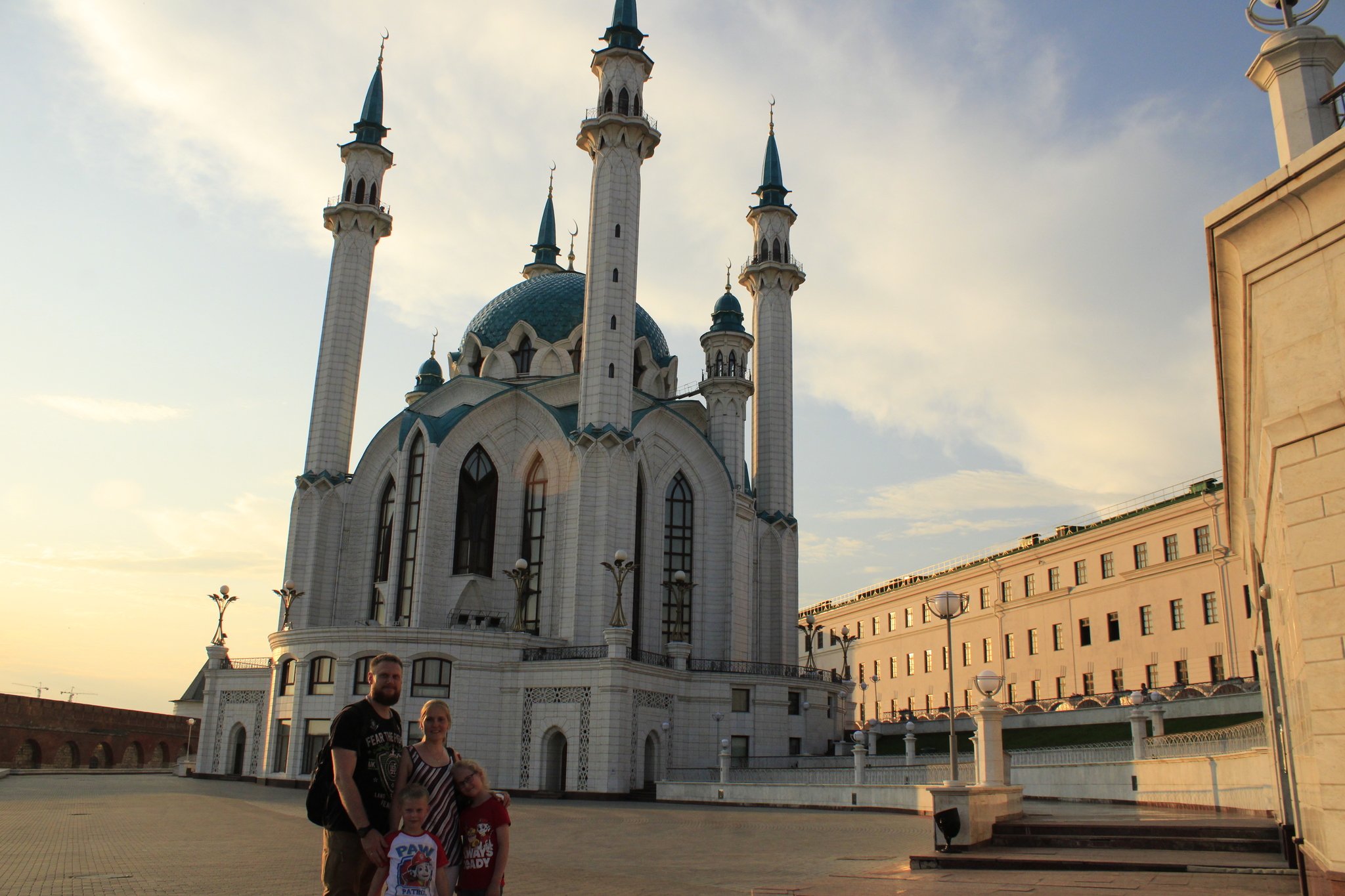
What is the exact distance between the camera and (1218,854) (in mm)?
12867

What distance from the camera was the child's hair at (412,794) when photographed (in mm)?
5883

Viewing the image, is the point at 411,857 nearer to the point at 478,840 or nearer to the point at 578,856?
the point at 478,840

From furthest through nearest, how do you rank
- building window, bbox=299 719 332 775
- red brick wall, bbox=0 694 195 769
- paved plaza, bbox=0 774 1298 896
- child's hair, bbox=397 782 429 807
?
1. red brick wall, bbox=0 694 195 769
2. building window, bbox=299 719 332 775
3. paved plaza, bbox=0 774 1298 896
4. child's hair, bbox=397 782 429 807

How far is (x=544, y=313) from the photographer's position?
52.2 metres

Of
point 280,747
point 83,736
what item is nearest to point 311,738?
point 280,747

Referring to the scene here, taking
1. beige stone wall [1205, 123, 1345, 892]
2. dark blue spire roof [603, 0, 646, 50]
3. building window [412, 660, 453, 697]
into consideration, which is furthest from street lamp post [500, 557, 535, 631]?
beige stone wall [1205, 123, 1345, 892]

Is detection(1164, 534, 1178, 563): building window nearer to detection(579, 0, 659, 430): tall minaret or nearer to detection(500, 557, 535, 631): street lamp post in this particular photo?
Answer: detection(579, 0, 659, 430): tall minaret

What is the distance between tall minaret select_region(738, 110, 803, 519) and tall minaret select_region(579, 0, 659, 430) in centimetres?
982

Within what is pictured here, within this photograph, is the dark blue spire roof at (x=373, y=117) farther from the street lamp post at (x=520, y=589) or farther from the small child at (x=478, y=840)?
the small child at (x=478, y=840)

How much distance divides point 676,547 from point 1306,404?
37.8m

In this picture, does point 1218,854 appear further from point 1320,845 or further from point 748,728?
point 748,728

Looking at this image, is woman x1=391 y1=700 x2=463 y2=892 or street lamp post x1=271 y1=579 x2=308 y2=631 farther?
street lamp post x1=271 y1=579 x2=308 y2=631

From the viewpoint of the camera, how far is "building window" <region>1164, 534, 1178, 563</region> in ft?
149

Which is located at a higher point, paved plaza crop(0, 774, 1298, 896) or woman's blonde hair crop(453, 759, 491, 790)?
woman's blonde hair crop(453, 759, 491, 790)
